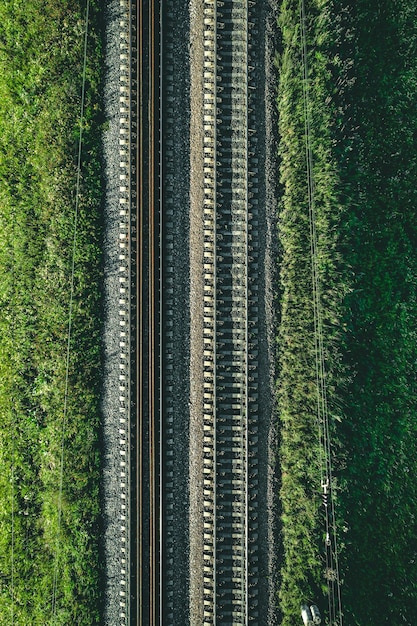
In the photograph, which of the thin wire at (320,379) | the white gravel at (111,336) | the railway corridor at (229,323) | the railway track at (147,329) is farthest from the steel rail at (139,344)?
the thin wire at (320,379)

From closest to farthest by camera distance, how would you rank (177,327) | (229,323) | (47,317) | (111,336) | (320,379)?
(320,379) < (229,323) < (177,327) < (111,336) < (47,317)

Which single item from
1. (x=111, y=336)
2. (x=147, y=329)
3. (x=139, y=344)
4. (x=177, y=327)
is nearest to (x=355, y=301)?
(x=177, y=327)

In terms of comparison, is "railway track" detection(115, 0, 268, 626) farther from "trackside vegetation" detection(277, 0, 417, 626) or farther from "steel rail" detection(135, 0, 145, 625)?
"trackside vegetation" detection(277, 0, 417, 626)

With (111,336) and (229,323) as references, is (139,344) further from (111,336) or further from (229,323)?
(229,323)

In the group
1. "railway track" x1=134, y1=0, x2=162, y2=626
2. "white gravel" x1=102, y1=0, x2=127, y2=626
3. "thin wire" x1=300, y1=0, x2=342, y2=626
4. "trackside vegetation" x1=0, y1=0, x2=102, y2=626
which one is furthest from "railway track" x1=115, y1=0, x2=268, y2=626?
"thin wire" x1=300, y1=0, x2=342, y2=626

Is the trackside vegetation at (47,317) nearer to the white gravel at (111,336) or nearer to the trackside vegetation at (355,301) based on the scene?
the white gravel at (111,336)

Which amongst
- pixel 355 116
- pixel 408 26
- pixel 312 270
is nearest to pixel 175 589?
pixel 312 270
